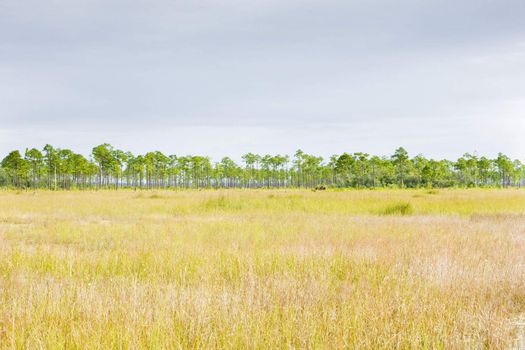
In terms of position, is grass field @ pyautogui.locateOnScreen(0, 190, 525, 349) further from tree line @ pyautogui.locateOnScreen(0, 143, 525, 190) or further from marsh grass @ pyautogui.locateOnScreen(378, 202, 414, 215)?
tree line @ pyautogui.locateOnScreen(0, 143, 525, 190)

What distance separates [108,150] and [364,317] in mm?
83743

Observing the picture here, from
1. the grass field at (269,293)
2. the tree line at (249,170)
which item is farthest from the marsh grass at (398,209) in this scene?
the tree line at (249,170)

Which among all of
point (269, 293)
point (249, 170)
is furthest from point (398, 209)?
point (249, 170)

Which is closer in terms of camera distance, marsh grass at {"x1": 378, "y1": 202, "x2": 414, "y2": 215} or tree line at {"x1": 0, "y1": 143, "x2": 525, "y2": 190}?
marsh grass at {"x1": 378, "y1": 202, "x2": 414, "y2": 215}

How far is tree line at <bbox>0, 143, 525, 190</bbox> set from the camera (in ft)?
240

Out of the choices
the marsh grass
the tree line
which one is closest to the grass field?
the marsh grass

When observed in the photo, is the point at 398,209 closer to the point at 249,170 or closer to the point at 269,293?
the point at 269,293

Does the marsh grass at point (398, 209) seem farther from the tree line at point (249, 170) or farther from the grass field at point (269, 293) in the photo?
the tree line at point (249, 170)

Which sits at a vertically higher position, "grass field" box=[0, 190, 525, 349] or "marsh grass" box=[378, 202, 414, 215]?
"grass field" box=[0, 190, 525, 349]

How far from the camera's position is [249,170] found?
12194 centimetres

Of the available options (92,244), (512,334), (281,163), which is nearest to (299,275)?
(512,334)

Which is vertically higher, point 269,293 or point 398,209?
point 269,293

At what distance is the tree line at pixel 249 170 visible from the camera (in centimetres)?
7319

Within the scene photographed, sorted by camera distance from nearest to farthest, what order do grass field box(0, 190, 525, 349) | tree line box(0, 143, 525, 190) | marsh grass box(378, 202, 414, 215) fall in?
grass field box(0, 190, 525, 349)
marsh grass box(378, 202, 414, 215)
tree line box(0, 143, 525, 190)
